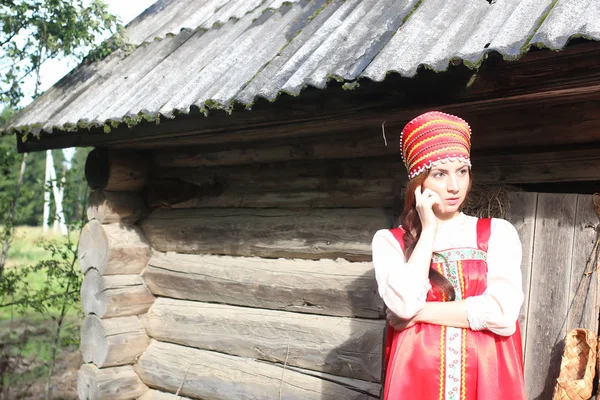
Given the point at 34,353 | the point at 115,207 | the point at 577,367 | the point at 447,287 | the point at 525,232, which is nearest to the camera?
the point at 447,287

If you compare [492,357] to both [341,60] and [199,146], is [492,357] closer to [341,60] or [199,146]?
[341,60]

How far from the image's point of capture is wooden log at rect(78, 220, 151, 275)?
17.1 feet

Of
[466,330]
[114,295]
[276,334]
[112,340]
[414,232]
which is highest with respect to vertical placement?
[414,232]

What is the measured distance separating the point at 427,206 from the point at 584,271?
111cm

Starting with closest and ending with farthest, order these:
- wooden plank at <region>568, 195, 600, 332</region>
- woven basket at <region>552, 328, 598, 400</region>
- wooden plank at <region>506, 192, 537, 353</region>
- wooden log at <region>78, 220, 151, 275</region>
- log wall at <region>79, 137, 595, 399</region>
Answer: woven basket at <region>552, 328, 598, 400</region>, wooden plank at <region>568, 195, 600, 332</region>, wooden plank at <region>506, 192, 537, 353</region>, log wall at <region>79, 137, 595, 399</region>, wooden log at <region>78, 220, 151, 275</region>

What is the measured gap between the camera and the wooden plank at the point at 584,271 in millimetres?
A: 3154

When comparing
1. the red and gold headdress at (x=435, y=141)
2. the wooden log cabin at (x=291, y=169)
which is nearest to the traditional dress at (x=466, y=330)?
the red and gold headdress at (x=435, y=141)

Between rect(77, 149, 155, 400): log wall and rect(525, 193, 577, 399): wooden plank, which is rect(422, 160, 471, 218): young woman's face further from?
rect(77, 149, 155, 400): log wall

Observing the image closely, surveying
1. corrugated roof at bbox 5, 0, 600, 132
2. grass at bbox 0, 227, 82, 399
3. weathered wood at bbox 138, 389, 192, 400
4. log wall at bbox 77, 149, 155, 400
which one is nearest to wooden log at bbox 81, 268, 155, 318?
log wall at bbox 77, 149, 155, 400

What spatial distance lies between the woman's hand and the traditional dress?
0.02m

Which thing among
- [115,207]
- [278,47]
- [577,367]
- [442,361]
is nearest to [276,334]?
[115,207]

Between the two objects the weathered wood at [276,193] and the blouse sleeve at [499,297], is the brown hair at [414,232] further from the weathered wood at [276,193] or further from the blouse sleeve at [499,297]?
the weathered wood at [276,193]

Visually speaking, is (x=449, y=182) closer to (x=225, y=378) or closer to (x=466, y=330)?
(x=466, y=330)

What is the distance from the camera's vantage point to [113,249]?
520 centimetres
